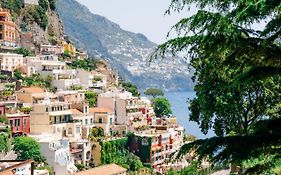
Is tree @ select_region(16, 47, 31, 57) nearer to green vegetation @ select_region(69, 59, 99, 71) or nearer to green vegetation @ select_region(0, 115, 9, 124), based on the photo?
green vegetation @ select_region(69, 59, 99, 71)

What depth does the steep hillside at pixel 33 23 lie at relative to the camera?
62.7 m

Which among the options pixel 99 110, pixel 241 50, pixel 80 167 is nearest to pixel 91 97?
pixel 99 110

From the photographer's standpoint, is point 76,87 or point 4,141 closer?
point 4,141

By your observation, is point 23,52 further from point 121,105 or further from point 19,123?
point 19,123

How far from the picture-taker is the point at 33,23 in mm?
66000

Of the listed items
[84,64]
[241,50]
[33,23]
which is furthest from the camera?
[33,23]

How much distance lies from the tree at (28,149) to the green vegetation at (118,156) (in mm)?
5594

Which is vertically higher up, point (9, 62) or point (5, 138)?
point (9, 62)

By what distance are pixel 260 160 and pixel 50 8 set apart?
226 feet

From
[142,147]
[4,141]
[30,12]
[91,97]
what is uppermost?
[30,12]

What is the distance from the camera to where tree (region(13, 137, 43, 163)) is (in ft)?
112

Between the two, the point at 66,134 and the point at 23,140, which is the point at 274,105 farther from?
the point at 66,134

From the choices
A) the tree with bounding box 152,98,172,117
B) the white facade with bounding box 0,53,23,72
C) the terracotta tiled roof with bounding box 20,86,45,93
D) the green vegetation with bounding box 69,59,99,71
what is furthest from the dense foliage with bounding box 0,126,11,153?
the tree with bounding box 152,98,172,117

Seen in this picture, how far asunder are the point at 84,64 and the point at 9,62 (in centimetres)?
1253
